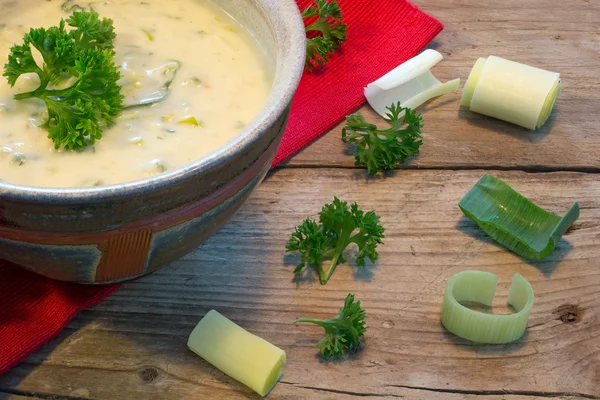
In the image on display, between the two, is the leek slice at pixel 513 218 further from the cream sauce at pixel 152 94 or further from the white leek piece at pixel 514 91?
the cream sauce at pixel 152 94

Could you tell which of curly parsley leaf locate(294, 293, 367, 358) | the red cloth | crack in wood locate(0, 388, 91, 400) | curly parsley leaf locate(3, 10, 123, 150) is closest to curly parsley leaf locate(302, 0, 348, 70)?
the red cloth

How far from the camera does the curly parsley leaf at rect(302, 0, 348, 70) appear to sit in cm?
204

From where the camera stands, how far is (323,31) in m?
2.08

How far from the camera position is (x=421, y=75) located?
2.06 meters

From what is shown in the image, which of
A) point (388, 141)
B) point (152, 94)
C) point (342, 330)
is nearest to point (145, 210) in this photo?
point (152, 94)

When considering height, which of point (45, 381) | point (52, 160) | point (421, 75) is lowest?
point (45, 381)

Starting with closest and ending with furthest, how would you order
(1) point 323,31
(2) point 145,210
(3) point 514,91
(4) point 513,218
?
(2) point 145,210 → (4) point 513,218 → (3) point 514,91 → (1) point 323,31

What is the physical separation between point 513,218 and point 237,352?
659 millimetres

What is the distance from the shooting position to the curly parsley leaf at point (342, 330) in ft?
4.88

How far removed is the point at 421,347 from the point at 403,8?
3.43 feet

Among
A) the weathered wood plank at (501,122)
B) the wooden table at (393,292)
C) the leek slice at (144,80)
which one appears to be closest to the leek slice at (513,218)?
the wooden table at (393,292)

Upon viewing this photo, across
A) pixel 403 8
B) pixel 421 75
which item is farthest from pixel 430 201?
pixel 403 8

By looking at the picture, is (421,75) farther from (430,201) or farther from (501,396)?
(501,396)

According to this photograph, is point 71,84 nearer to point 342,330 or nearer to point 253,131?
point 253,131
